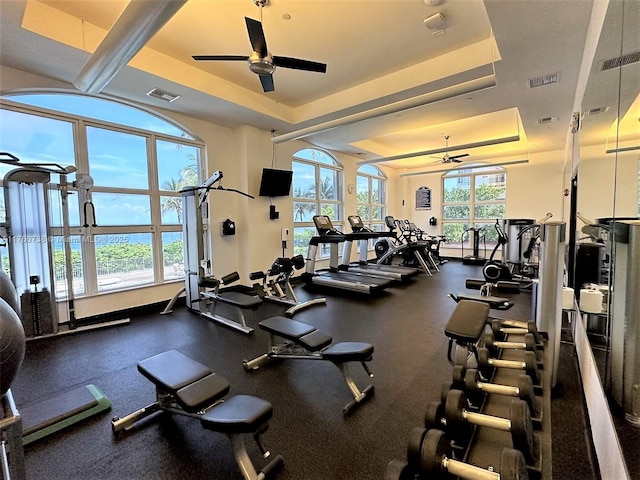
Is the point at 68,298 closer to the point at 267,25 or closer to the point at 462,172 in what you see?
the point at 267,25

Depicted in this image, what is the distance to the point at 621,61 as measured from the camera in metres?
1.92

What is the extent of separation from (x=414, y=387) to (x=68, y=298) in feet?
14.0

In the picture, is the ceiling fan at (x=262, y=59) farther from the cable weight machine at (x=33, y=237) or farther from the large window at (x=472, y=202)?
the large window at (x=472, y=202)

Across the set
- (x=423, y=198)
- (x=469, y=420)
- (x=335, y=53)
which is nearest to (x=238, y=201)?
(x=335, y=53)

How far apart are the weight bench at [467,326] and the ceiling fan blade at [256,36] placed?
108 inches

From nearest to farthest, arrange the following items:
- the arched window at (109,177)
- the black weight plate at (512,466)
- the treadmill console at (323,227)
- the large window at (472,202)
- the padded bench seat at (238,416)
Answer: the black weight plate at (512,466), the padded bench seat at (238,416), the arched window at (109,177), the treadmill console at (323,227), the large window at (472,202)

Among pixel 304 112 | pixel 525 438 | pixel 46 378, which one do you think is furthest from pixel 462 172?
pixel 46 378

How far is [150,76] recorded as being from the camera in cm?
370

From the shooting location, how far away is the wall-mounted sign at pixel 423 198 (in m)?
10.6

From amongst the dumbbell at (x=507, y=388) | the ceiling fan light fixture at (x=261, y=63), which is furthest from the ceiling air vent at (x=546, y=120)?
the dumbbell at (x=507, y=388)

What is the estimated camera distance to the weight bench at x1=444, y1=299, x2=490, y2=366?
1956mm

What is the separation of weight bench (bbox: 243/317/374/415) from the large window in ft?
26.7

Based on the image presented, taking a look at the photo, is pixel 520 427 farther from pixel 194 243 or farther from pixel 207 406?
pixel 194 243

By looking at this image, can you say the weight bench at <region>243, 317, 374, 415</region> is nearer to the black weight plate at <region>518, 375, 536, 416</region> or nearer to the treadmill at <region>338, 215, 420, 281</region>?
the black weight plate at <region>518, 375, 536, 416</region>
